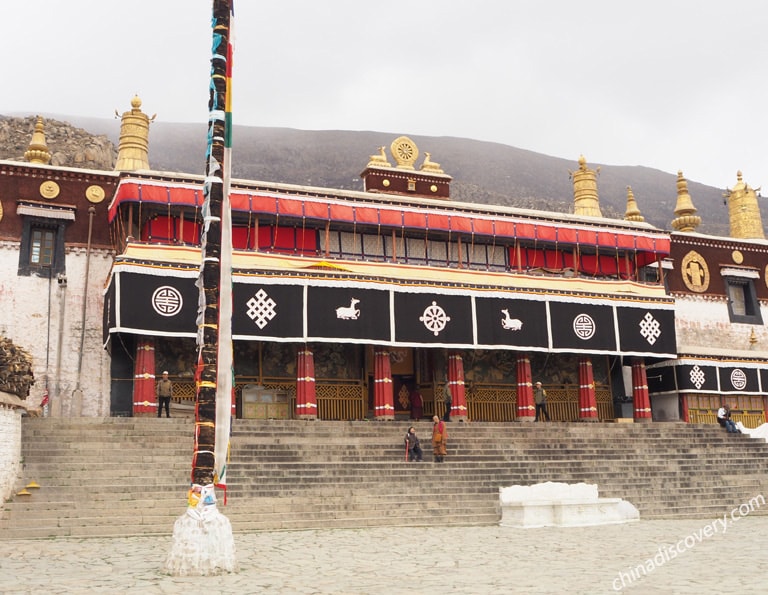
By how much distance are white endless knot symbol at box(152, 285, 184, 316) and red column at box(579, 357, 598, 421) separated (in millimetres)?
12197

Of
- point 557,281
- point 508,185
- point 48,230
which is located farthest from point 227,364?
point 508,185

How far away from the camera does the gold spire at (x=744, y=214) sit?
Result: 115 feet

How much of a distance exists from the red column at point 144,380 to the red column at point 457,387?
8070 mm

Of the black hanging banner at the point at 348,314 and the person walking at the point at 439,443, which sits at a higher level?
the black hanging banner at the point at 348,314

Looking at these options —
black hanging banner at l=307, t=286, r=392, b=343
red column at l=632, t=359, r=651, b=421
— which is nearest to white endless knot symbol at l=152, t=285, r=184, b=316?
black hanging banner at l=307, t=286, r=392, b=343

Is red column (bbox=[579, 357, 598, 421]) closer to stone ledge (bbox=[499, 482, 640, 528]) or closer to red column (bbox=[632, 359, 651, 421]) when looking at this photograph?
red column (bbox=[632, 359, 651, 421])

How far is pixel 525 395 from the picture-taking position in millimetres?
24422

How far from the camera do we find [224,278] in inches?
420

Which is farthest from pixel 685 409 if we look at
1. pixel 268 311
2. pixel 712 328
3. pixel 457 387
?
pixel 268 311

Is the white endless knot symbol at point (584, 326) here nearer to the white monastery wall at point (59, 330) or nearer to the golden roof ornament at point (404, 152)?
the golden roof ornament at point (404, 152)

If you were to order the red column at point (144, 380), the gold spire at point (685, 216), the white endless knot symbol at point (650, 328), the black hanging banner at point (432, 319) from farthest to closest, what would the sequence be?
the gold spire at point (685, 216) → the white endless knot symbol at point (650, 328) → the black hanging banner at point (432, 319) → the red column at point (144, 380)

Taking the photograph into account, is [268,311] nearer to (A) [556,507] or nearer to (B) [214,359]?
(A) [556,507]

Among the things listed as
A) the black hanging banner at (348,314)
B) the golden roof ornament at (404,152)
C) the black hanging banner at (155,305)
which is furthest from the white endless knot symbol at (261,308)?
the golden roof ornament at (404,152)

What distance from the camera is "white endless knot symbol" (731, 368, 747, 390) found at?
27.6 m
